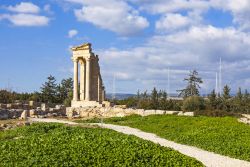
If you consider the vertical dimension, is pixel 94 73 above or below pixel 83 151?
above

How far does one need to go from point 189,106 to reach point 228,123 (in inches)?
647

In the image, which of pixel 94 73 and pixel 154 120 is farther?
pixel 94 73

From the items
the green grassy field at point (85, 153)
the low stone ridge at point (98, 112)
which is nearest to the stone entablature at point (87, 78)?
the low stone ridge at point (98, 112)

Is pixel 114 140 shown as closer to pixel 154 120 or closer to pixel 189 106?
pixel 154 120

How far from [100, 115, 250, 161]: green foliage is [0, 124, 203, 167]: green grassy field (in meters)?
4.47

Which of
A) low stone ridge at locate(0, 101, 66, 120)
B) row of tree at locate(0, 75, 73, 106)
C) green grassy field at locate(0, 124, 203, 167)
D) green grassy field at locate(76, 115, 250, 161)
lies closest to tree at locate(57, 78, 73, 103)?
row of tree at locate(0, 75, 73, 106)

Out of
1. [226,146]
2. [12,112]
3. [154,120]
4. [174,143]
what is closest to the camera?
[226,146]

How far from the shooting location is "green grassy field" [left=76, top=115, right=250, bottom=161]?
69.8 ft

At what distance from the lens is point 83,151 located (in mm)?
16094

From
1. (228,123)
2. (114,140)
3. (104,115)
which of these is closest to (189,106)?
(104,115)

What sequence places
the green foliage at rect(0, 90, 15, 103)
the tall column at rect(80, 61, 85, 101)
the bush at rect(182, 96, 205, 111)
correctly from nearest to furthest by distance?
the bush at rect(182, 96, 205, 111), the tall column at rect(80, 61, 85, 101), the green foliage at rect(0, 90, 15, 103)

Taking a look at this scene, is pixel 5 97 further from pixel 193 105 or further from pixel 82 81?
pixel 193 105

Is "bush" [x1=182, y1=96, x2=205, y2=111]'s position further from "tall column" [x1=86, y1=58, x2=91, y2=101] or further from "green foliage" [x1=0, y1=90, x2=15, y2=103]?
"green foliage" [x1=0, y1=90, x2=15, y2=103]

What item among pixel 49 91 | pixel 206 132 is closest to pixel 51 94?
pixel 49 91
